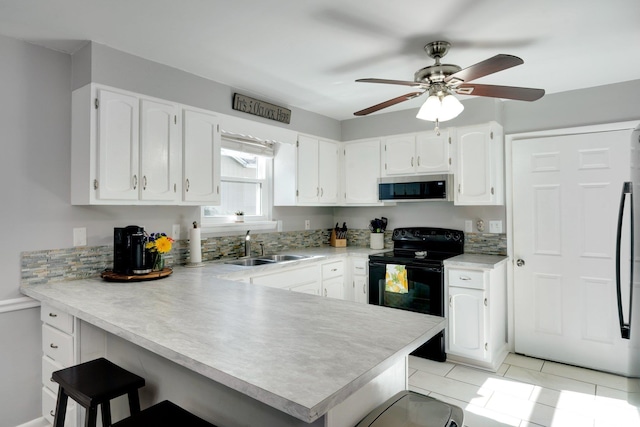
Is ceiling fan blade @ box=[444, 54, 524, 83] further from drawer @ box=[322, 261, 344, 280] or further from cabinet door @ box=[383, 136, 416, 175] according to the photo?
drawer @ box=[322, 261, 344, 280]

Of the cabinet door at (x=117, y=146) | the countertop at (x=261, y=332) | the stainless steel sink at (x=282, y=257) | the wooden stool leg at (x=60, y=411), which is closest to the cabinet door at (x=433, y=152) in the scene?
the stainless steel sink at (x=282, y=257)

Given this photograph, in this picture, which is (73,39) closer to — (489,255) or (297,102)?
(297,102)

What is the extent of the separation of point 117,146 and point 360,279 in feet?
8.13

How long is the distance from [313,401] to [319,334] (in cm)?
48

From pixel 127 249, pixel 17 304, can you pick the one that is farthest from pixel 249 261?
pixel 17 304

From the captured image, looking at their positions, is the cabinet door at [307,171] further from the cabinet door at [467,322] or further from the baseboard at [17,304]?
the baseboard at [17,304]

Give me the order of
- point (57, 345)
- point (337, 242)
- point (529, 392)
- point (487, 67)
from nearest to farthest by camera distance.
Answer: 1. point (487, 67)
2. point (57, 345)
3. point (529, 392)
4. point (337, 242)

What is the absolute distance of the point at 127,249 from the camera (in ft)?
7.96

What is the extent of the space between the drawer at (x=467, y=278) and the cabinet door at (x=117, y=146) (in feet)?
8.52

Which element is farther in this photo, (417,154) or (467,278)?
(417,154)

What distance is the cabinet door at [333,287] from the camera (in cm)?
358

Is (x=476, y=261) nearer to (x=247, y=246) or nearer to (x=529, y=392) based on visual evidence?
(x=529, y=392)

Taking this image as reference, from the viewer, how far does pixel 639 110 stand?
3.01 m

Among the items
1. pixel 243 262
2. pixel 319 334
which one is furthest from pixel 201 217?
pixel 319 334
